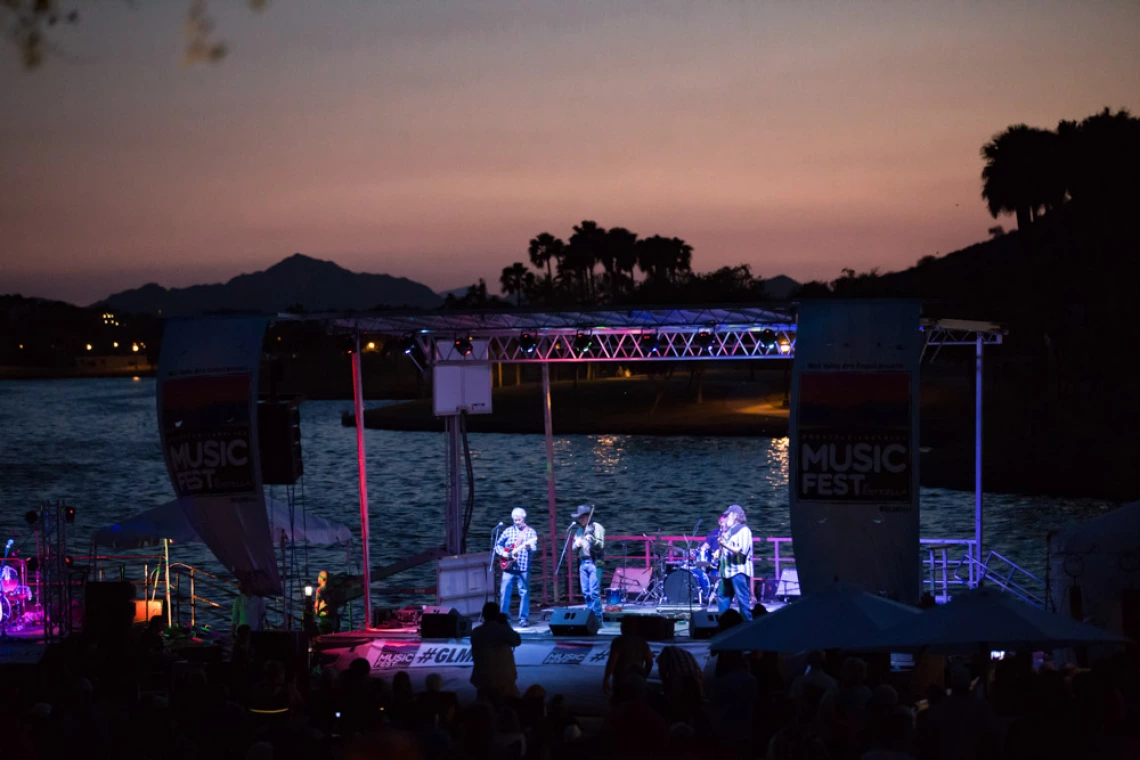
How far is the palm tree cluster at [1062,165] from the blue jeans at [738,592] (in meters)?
58.1

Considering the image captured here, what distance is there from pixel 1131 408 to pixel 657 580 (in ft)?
147

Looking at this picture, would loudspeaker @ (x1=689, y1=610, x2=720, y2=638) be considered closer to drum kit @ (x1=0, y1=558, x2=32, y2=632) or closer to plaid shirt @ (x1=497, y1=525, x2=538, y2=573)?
plaid shirt @ (x1=497, y1=525, x2=538, y2=573)

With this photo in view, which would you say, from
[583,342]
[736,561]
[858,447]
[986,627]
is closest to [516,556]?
[736,561]

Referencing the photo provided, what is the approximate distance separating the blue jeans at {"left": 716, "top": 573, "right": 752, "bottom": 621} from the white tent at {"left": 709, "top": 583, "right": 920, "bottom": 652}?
23.8 ft

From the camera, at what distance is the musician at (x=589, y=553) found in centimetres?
1853

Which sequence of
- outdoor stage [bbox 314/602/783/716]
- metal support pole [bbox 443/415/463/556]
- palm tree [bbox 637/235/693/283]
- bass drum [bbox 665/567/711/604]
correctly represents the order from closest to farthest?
outdoor stage [bbox 314/602/783/716], bass drum [bbox 665/567/711/604], metal support pole [bbox 443/415/463/556], palm tree [bbox 637/235/693/283]

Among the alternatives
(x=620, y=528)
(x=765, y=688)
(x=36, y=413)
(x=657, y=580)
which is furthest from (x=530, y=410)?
(x=36, y=413)

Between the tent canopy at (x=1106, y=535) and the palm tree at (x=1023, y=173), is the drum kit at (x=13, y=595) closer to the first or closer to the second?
the tent canopy at (x=1106, y=535)

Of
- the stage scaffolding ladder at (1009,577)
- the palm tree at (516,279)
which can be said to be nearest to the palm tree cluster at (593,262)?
the palm tree at (516,279)

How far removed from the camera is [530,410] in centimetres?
9081

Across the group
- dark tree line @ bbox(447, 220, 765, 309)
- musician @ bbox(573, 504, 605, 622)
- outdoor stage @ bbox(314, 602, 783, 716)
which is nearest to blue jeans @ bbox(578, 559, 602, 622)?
musician @ bbox(573, 504, 605, 622)

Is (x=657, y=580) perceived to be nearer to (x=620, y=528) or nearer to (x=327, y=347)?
(x=327, y=347)

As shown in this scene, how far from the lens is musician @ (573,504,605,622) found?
18.5 metres

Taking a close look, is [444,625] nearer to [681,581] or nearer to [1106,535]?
[681,581]
